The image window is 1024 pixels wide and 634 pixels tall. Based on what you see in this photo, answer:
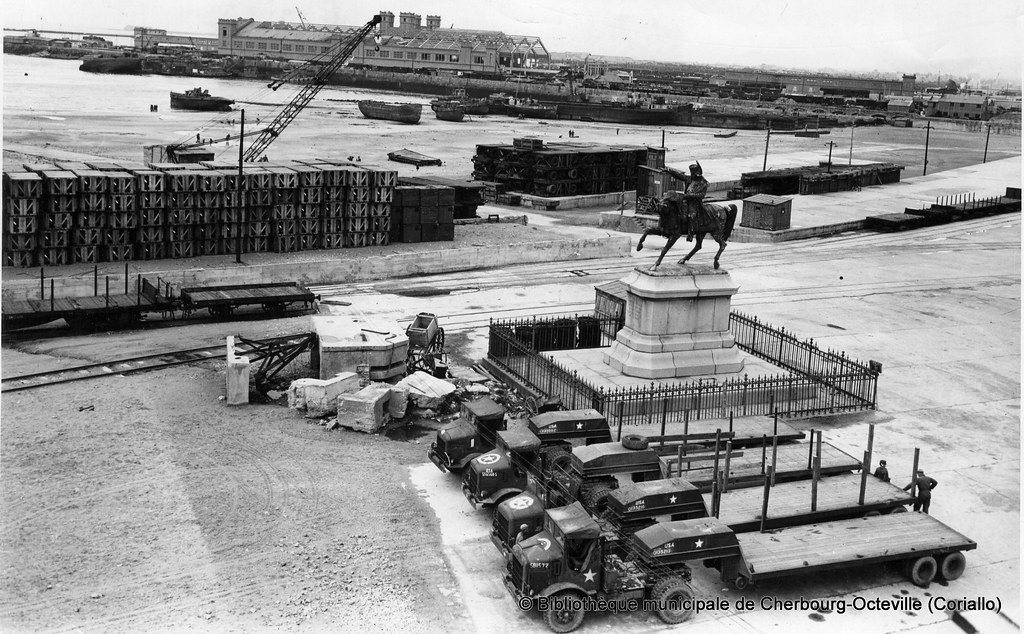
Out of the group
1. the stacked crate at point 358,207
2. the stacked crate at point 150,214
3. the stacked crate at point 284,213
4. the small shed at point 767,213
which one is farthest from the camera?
the small shed at point 767,213

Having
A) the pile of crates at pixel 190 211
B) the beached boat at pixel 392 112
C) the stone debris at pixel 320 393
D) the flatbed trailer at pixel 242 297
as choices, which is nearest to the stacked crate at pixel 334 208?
the pile of crates at pixel 190 211

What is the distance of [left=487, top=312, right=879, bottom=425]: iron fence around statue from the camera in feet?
85.0

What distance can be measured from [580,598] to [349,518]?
538 centimetres

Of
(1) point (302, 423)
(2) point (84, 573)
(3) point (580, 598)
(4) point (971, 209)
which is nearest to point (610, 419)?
(1) point (302, 423)

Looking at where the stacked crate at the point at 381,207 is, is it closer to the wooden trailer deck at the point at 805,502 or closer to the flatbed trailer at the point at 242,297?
the flatbed trailer at the point at 242,297

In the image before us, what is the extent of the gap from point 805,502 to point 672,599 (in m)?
4.41

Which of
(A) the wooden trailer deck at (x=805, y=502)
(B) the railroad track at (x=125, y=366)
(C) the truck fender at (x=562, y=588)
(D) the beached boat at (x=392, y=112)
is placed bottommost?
(C) the truck fender at (x=562, y=588)

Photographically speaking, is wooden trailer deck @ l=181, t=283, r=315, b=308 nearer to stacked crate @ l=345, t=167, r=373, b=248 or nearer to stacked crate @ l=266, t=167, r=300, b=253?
stacked crate @ l=266, t=167, r=300, b=253

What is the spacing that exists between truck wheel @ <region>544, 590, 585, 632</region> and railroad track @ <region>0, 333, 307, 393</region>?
49.8ft

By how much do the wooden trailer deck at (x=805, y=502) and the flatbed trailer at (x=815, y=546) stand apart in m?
0.19

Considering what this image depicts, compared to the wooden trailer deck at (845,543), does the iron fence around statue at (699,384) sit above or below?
above

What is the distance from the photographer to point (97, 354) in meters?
30.6

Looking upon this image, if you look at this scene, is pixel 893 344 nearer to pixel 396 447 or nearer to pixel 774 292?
pixel 774 292

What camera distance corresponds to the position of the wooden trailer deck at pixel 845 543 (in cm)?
1784
